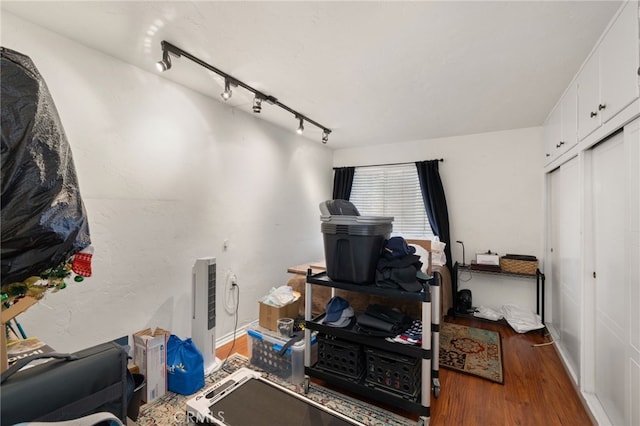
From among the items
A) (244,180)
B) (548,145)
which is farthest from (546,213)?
(244,180)

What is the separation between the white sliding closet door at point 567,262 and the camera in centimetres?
220

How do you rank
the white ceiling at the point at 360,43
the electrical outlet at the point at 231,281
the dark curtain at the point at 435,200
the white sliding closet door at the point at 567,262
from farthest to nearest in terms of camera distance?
1. the dark curtain at the point at 435,200
2. the electrical outlet at the point at 231,281
3. the white sliding closet door at the point at 567,262
4. the white ceiling at the point at 360,43

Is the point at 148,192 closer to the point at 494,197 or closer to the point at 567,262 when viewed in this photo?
the point at 567,262

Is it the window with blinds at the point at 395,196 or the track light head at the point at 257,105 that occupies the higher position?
the track light head at the point at 257,105

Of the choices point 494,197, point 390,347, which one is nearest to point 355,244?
point 390,347

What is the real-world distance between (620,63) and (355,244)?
1796 mm

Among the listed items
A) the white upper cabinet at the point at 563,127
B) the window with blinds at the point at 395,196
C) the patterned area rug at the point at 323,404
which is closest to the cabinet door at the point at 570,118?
the white upper cabinet at the point at 563,127

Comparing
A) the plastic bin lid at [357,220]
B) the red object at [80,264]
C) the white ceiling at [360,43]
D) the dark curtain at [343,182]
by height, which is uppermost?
the white ceiling at [360,43]

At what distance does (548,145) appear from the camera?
3.14 meters

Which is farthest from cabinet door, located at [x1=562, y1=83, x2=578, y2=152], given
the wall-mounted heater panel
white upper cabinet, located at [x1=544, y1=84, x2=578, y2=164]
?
the wall-mounted heater panel

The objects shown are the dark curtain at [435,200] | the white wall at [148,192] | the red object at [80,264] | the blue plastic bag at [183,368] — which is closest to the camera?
the red object at [80,264]

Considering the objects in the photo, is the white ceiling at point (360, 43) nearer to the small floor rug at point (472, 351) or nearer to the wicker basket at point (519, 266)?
the wicker basket at point (519, 266)

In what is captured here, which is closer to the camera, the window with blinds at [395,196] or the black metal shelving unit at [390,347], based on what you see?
the black metal shelving unit at [390,347]

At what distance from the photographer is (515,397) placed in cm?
204
